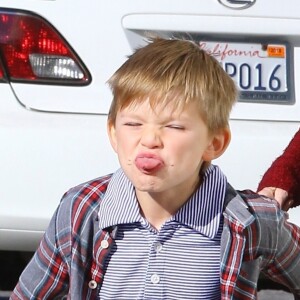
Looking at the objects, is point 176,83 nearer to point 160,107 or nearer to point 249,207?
point 160,107

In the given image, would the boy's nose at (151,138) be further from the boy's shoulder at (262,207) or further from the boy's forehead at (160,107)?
the boy's shoulder at (262,207)

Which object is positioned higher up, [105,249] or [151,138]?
[151,138]

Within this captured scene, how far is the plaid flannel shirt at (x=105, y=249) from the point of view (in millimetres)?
2838

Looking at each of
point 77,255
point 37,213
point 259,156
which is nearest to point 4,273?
point 37,213

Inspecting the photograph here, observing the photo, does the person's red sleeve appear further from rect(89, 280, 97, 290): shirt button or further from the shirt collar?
rect(89, 280, 97, 290): shirt button

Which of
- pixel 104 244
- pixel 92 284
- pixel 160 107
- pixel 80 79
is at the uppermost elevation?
pixel 160 107

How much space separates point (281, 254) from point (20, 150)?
1.47m

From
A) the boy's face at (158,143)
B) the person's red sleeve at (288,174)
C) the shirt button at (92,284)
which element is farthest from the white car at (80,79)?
the boy's face at (158,143)

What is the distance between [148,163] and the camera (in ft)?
8.74

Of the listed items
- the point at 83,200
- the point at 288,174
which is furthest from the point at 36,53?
the point at 83,200

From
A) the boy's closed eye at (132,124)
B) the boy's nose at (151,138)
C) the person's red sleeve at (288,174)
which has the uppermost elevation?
the boy's closed eye at (132,124)

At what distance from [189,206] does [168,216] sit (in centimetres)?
6

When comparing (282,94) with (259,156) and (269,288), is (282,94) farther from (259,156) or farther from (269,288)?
(269,288)

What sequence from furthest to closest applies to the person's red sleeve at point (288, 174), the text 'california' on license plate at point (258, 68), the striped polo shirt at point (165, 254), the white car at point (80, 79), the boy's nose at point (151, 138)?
the text 'california' on license plate at point (258, 68) → the white car at point (80, 79) → the person's red sleeve at point (288, 174) → the striped polo shirt at point (165, 254) → the boy's nose at point (151, 138)
